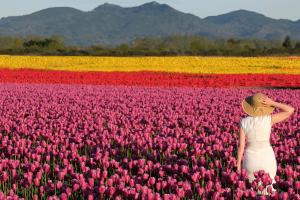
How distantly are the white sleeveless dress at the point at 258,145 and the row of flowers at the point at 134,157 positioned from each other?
0.21 m

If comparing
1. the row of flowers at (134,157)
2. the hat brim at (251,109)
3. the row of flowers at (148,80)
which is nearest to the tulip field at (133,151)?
the row of flowers at (134,157)

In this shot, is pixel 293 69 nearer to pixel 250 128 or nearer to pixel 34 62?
pixel 34 62

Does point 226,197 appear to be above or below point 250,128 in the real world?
below

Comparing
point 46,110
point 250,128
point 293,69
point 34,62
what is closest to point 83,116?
point 46,110

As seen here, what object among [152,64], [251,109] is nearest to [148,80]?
[152,64]

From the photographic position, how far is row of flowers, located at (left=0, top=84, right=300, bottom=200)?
22.9 ft

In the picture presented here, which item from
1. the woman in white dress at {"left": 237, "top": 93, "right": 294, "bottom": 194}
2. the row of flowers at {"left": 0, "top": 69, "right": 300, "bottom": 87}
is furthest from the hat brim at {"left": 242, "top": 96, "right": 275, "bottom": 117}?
the row of flowers at {"left": 0, "top": 69, "right": 300, "bottom": 87}

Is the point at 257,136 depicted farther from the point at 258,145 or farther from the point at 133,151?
the point at 133,151

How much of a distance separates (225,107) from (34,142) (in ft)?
27.2

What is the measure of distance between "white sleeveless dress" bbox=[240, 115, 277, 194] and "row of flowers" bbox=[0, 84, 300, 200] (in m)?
0.21

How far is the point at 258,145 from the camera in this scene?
24.5ft

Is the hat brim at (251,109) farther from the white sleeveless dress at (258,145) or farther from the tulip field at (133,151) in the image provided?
the tulip field at (133,151)

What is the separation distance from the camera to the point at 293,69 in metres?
52.0

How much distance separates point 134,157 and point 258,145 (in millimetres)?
3237
